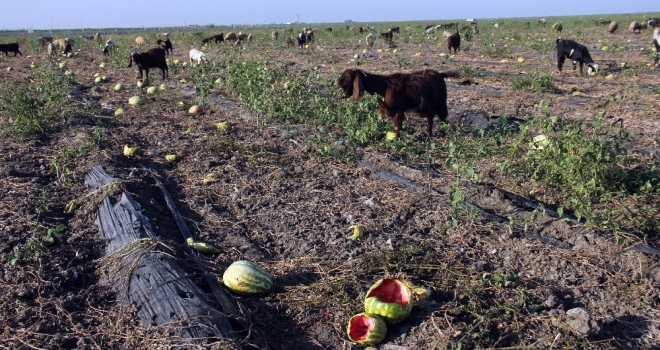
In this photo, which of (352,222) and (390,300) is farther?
(352,222)

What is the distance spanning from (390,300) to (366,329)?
0.41 meters

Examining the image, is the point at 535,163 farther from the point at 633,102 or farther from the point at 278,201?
the point at 633,102

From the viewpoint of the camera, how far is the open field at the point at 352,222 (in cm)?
371

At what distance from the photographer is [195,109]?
1095cm

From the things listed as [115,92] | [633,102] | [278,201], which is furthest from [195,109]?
[633,102]

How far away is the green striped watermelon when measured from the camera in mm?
4086

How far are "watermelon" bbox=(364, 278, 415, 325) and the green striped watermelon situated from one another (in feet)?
A: 2.98

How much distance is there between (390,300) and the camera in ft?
12.6

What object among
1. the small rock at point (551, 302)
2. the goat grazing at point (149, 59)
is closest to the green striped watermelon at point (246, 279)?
the small rock at point (551, 302)

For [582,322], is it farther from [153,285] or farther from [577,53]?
[577,53]

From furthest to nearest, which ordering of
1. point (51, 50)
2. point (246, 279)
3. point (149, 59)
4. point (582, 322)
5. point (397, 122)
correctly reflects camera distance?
point (51, 50), point (149, 59), point (397, 122), point (246, 279), point (582, 322)

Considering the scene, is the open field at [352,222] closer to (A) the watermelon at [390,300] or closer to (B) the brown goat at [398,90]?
(A) the watermelon at [390,300]

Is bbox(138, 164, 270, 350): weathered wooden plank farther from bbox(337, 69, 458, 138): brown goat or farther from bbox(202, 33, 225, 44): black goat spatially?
bbox(202, 33, 225, 44): black goat

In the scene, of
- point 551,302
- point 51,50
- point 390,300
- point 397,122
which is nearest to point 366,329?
point 390,300
